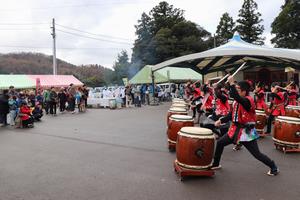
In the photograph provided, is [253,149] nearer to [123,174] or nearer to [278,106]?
[123,174]

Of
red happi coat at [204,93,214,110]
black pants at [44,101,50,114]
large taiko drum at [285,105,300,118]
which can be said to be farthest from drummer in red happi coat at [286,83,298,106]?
black pants at [44,101,50,114]

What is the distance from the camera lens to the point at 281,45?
42.0 metres

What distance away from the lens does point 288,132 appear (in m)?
6.73

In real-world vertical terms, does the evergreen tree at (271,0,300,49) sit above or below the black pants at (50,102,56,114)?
above

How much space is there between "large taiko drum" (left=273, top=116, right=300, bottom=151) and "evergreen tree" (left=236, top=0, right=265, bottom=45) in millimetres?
49074

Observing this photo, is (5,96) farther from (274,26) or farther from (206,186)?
(274,26)

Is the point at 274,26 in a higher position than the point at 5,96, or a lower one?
higher

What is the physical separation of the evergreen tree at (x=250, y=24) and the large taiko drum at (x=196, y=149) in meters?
51.4

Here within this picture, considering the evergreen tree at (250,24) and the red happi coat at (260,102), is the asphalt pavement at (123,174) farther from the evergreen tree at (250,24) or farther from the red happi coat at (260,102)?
the evergreen tree at (250,24)

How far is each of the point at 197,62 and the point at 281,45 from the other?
26674 millimetres

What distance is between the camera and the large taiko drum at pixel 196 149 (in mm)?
4984

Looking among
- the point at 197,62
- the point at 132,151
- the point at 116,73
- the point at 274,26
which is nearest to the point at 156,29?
the point at 116,73

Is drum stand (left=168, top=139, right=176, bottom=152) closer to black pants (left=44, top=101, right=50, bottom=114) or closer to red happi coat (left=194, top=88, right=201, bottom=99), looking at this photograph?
red happi coat (left=194, top=88, right=201, bottom=99)

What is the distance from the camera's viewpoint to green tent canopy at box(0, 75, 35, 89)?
28.0 metres
